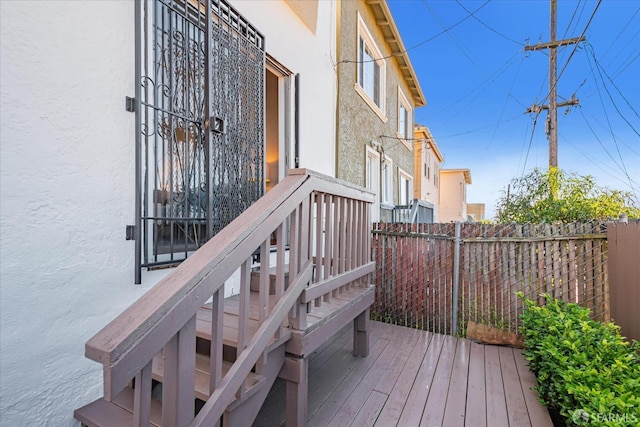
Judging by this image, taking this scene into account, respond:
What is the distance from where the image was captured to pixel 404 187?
10.5 meters

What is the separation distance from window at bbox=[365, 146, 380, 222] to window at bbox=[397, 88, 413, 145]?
234cm

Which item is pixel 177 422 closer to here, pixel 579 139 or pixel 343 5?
pixel 343 5

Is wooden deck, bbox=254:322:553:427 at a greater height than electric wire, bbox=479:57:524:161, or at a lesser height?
lesser

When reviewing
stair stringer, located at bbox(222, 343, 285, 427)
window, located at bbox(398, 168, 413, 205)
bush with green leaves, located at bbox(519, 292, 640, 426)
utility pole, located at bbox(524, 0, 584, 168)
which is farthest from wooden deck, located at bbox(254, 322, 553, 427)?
window, located at bbox(398, 168, 413, 205)

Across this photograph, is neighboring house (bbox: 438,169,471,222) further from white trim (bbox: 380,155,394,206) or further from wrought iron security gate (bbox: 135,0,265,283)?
wrought iron security gate (bbox: 135,0,265,283)

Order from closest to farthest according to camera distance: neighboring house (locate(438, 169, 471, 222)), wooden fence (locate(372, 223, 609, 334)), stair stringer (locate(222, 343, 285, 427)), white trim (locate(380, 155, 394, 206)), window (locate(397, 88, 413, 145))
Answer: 1. stair stringer (locate(222, 343, 285, 427))
2. wooden fence (locate(372, 223, 609, 334))
3. white trim (locate(380, 155, 394, 206))
4. window (locate(397, 88, 413, 145))
5. neighboring house (locate(438, 169, 471, 222))

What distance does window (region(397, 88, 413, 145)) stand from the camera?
30.9 ft

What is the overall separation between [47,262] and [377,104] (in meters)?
7.34

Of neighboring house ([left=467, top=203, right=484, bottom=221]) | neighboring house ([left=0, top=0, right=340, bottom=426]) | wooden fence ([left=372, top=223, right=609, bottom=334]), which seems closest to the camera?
neighboring house ([left=0, top=0, right=340, bottom=426])

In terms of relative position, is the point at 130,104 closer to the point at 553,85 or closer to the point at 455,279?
the point at 455,279

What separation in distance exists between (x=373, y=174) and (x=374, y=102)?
5.60 ft

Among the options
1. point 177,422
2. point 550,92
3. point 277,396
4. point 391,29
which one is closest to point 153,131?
point 177,422

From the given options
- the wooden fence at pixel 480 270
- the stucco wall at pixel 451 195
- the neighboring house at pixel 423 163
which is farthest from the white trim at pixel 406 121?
the stucco wall at pixel 451 195

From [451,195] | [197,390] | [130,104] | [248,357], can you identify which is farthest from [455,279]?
[451,195]
